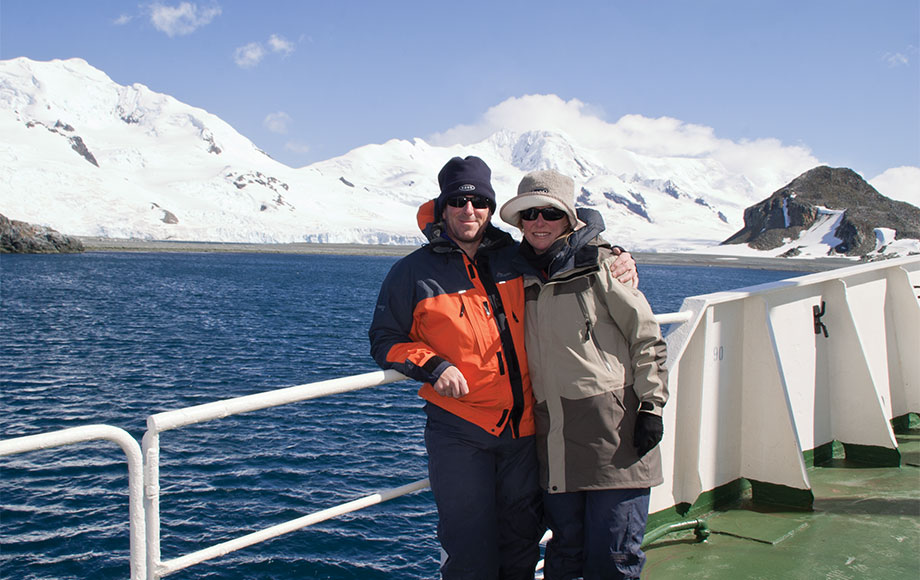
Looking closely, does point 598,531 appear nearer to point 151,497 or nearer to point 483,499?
point 483,499

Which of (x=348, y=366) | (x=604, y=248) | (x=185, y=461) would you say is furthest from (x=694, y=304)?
(x=348, y=366)

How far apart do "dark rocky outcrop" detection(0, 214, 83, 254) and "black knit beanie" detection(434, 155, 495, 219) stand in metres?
117

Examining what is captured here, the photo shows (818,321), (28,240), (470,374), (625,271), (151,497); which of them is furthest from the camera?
(28,240)

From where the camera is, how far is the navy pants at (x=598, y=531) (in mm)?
2838

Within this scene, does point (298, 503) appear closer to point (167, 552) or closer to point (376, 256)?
point (167, 552)

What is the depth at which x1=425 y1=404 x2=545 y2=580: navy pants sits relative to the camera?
9.23ft

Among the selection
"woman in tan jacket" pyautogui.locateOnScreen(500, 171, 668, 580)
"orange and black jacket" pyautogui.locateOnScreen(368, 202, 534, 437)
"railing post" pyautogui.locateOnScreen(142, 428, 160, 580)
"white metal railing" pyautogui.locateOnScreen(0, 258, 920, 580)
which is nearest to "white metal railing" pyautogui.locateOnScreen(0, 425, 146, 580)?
"railing post" pyautogui.locateOnScreen(142, 428, 160, 580)

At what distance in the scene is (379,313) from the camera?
3.06m

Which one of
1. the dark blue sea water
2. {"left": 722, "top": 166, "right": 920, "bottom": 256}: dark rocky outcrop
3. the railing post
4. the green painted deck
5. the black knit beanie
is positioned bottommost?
the dark blue sea water

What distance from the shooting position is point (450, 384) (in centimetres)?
277

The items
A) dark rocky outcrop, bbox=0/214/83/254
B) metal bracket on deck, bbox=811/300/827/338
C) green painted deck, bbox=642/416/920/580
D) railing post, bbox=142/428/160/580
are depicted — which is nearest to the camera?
railing post, bbox=142/428/160/580

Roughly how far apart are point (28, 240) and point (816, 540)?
11831cm

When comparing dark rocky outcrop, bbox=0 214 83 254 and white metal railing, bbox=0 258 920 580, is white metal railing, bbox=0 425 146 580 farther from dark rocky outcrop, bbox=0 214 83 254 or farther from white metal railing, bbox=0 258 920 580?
dark rocky outcrop, bbox=0 214 83 254

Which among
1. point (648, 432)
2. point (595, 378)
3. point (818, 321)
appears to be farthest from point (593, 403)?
point (818, 321)
